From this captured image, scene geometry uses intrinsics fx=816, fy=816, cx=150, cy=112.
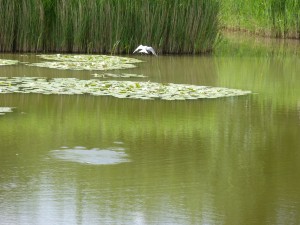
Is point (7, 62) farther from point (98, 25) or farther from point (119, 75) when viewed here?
point (98, 25)

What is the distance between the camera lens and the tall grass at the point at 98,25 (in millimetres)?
12523

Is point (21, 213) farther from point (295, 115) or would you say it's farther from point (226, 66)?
point (226, 66)

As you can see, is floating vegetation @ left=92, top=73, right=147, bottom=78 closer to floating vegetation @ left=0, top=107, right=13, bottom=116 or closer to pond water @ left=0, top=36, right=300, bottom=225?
pond water @ left=0, top=36, right=300, bottom=225

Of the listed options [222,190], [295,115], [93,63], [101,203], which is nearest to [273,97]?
[295,115]

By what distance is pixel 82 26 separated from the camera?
12.6 m

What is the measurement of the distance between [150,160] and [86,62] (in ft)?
19.3

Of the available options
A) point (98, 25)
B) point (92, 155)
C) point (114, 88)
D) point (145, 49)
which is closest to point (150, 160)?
point (92, 155)

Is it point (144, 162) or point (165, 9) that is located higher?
point (165, 9)

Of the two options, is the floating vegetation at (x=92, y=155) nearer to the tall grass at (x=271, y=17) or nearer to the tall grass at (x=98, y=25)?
the tall grass at (x=98, y=25)

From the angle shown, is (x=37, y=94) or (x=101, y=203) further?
(x=37, y=94)

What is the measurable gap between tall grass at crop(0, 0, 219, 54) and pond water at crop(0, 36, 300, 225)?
4474 mm

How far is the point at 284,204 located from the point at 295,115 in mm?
3089

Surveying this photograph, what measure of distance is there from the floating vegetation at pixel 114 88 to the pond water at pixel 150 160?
176mm

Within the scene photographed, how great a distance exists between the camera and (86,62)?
36.1 ft
